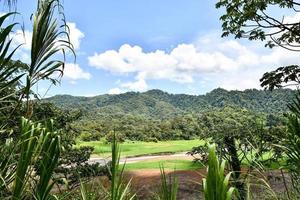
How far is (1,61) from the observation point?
6.93 feet

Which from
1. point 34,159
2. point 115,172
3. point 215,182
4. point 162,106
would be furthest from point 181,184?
point 162,106

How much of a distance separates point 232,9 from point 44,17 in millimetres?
6128

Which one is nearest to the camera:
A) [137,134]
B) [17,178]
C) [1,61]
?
[17,178]

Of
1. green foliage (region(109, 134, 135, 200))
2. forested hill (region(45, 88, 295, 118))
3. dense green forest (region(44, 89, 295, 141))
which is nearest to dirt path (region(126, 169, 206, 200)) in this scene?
green foliage (region(109, 134, 135, 200))

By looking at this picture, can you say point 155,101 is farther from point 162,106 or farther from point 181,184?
point 181,184

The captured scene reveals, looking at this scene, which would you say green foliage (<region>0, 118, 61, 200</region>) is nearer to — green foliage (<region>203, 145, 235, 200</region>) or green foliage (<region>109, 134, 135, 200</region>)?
green foliage (<region>109, 134, 135, 200</region>)

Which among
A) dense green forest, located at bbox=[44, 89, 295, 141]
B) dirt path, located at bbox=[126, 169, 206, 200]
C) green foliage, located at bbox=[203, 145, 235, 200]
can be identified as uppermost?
dense green forest, located at bbox=[44, 89, 295, 141]

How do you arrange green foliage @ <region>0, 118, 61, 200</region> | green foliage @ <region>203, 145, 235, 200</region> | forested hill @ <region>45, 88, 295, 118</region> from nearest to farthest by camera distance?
green foliage @ <region>203, 145, 235, 200</region> → green foliage @ <region>0, 118, 61, 200</region> → forested hill @ <region>45, 88, 295, 118</region>

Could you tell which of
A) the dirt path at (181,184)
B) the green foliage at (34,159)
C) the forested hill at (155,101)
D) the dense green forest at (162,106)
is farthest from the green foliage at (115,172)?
the forested hill at (155,101)

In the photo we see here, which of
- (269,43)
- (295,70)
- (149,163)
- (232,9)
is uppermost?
(232,9)

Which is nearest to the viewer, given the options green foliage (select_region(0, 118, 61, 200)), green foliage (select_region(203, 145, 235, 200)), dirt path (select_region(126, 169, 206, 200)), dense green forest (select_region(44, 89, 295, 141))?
green foliage (select_region(203, 145, 235, 200))

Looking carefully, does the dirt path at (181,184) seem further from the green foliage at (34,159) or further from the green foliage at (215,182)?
the green foliage at (215,182)

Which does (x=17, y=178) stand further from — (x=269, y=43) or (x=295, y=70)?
(x=269, y=43)

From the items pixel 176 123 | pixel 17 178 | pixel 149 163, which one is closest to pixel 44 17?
pixel 17 178
